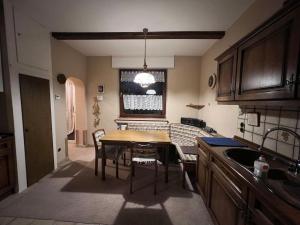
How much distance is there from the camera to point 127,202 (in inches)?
83.7

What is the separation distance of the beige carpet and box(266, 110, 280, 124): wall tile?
4.45 ft

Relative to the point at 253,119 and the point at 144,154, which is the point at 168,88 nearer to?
the point at 144,154

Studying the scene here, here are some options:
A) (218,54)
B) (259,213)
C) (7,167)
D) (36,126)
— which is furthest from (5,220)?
(218,54)

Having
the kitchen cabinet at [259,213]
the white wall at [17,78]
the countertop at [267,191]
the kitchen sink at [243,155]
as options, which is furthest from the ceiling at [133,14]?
the kitchen cabinet at [259,213]

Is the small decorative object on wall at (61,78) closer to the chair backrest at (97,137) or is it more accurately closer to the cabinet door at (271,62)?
the chair backrest at (97,137)

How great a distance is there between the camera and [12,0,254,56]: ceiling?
2.03 metres

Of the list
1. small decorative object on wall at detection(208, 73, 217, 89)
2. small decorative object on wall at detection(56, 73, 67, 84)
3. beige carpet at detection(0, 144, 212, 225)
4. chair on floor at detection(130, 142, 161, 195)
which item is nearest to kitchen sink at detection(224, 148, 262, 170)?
beige carpet at detection(0, 144, 212, 225)

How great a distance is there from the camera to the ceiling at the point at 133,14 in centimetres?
203

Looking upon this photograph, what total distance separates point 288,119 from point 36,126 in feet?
11.1

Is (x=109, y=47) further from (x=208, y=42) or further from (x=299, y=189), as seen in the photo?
(x=299, y=189)

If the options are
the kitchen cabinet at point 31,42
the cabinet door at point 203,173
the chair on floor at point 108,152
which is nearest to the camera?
the cabinet door at point 203,173

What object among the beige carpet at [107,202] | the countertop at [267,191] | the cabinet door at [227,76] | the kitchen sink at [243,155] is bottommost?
the beige carpet at [107,202]

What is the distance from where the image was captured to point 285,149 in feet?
4.68

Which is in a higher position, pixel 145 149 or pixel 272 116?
pixel 272 116
